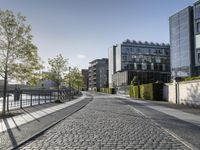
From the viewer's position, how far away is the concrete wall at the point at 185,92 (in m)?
28.2

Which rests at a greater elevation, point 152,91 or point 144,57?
point 144,57

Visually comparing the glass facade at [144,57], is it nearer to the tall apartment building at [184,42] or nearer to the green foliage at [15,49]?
the tall apartment building at [184,42]

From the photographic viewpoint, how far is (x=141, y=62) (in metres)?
127

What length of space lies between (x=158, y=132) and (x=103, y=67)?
567 ft

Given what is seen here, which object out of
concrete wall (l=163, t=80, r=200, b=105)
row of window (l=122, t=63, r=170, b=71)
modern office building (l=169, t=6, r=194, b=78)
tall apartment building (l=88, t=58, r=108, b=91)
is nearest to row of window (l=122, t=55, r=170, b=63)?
row of window (l=122, t=63, r=170, b=71)

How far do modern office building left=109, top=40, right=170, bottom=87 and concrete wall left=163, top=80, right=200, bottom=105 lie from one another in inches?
3104

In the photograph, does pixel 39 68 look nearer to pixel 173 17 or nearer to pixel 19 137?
pixel 19 137

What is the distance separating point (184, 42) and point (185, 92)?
144 ft

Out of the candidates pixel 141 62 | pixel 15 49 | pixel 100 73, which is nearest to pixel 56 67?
pixel 15 49

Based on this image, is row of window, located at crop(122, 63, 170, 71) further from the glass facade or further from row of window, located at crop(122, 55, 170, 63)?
row of window, located at crop(122, 55, 170, 63)

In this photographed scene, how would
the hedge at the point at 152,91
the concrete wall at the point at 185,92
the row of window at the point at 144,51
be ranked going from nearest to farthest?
1. the concrete wall at the point at 185,92
2. the hedge at the point at 152,91
3. the row of window at the point at 144,51

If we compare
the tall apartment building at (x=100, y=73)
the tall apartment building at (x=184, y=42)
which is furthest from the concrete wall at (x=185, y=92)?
→ the tall apartment building at (x=100, y=73)

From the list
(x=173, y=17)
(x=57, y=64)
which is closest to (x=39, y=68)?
(x=57, y=64)

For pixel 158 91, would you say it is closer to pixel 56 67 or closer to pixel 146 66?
pixel 56 67
